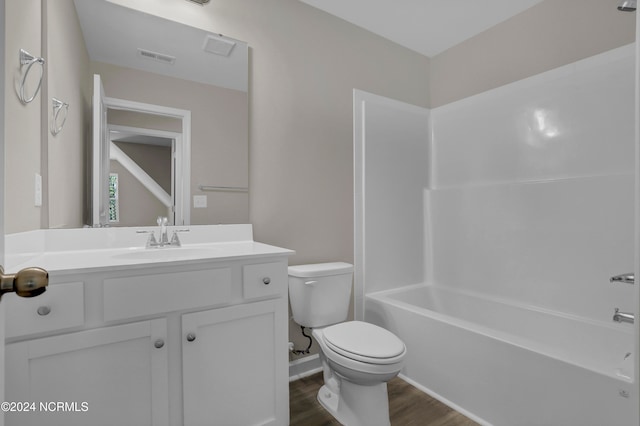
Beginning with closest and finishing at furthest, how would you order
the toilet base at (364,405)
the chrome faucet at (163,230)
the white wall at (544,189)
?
the toilet base at (364,405) < the chrome faucet at (163,230) < the white wall at (544,189)

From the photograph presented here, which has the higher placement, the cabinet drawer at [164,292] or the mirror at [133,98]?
the mirror at [133,98]

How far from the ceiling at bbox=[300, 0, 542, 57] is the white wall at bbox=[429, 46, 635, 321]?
0.51m

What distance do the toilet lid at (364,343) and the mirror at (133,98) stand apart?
85 centimetres

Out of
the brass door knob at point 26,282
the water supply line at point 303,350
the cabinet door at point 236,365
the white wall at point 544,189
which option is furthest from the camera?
the water supply line at point 303,350

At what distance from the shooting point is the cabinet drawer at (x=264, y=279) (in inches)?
55.5

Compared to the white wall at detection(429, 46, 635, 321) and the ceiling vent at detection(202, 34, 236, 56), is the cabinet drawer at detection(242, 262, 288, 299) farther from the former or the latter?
the white wall at detection(429, 46, 635, 321)

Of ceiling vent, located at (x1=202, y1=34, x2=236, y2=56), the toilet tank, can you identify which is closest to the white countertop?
the toilet tank

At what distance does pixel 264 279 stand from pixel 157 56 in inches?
51.9

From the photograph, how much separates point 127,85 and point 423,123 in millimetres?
2248

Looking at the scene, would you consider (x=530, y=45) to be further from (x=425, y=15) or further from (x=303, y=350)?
(x=303, y=350)

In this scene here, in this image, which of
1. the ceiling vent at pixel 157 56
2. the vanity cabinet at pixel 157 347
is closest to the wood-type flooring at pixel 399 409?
the vanity cabinet at pixel 157 347

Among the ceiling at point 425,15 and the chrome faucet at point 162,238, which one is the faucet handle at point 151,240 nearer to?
the chrome faucet at point 162,238

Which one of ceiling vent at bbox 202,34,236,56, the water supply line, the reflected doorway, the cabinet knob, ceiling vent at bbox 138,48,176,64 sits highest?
ceiling vent at bbox 202,34,236,56

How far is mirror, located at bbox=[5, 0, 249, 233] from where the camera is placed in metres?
1.38
